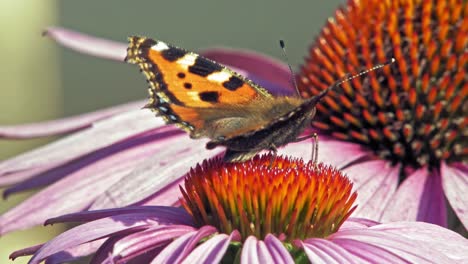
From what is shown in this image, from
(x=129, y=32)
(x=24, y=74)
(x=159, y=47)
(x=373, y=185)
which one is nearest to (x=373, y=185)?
(x=373, y=185)

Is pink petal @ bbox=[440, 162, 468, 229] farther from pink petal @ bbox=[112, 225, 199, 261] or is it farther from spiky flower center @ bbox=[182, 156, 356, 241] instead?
pink petal @ bbox=[112, 225, 199, 261]

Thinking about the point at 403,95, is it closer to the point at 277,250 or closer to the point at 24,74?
the point at 277,250

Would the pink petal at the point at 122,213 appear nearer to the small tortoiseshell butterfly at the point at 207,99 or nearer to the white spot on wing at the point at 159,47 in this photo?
the small tortoiseshell butterfly at the point at 207,99

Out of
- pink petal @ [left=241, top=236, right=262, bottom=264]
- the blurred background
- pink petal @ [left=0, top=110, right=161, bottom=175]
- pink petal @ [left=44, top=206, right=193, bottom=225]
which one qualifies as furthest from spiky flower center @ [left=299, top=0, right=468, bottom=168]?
the blurred background

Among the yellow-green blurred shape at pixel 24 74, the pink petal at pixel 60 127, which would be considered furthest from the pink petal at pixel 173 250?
the yellow-green blurred shape at pixel 24 74

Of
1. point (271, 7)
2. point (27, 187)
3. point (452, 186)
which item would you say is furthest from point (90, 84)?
point (452, 186)
